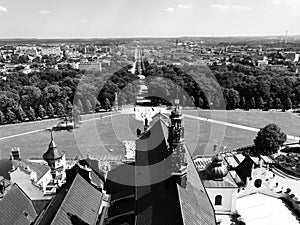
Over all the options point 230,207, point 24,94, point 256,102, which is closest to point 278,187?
point 230,207

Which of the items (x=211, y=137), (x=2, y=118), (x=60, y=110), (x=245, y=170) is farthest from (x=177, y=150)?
(x=2, y=118)

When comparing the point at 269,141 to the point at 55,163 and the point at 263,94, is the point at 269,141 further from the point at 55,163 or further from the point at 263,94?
the point at 263,94

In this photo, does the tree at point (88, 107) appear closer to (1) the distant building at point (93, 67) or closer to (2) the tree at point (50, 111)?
(2) the tree at point (50, 111)

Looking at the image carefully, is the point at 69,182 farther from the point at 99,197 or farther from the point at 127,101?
the point at 127,101

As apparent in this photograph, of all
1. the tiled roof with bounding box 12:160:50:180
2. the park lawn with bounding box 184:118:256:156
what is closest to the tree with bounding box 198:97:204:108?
the park lawn with bounding box 184:118:256:156

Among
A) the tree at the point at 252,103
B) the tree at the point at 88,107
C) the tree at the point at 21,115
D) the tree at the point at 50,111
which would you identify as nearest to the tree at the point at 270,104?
the tree at the point at 252,103

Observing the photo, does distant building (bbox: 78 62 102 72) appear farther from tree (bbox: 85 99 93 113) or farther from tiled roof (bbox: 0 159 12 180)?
tiled roof (bbox: 0 159 12 180)
